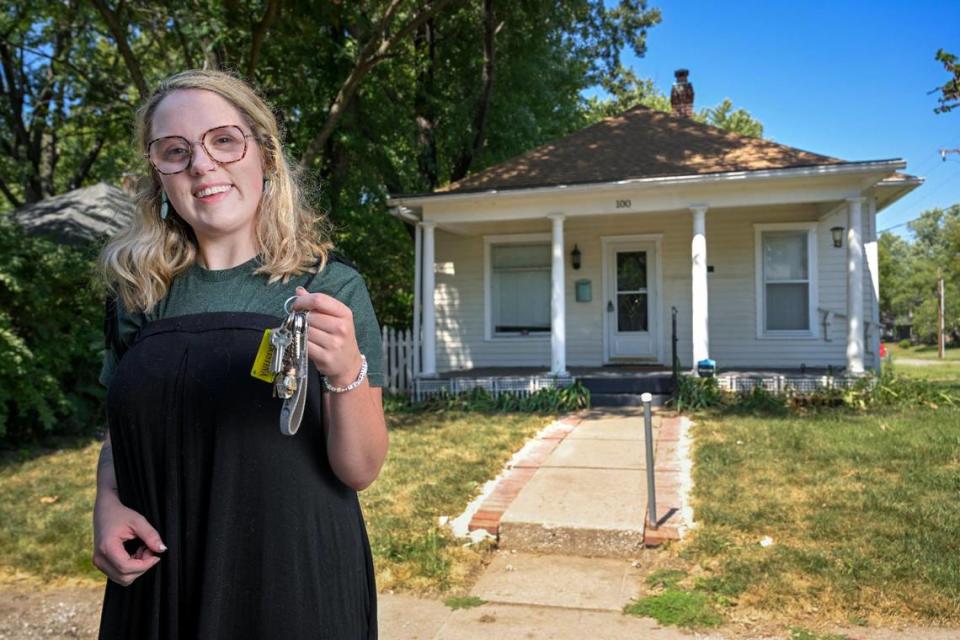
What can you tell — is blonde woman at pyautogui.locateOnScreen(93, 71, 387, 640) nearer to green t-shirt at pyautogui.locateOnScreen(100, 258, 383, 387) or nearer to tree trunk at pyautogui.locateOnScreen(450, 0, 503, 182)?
green t-shirt at pyautogui.locateOnScreen(100, 258, 383, 387)

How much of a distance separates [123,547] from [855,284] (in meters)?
10.9

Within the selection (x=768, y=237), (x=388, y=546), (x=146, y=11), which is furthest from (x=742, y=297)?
(x=146, y=11)

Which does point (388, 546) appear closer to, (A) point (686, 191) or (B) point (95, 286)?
(B) point (95, 286)

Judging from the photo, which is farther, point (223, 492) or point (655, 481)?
point (655, 481)

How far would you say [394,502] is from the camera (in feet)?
18.5

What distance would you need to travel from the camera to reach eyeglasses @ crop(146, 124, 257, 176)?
56.6 inches

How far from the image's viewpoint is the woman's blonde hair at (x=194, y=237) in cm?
148

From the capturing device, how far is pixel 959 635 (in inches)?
135

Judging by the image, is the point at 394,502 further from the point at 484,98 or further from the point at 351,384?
the point at 484,98

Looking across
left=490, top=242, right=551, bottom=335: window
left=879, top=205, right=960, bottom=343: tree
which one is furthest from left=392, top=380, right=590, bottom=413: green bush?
left=879, top=205, right=960, bottom=343: tree

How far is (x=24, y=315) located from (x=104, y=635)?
7982 millimetres

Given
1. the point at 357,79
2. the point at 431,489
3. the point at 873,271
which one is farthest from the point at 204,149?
Result: the point at 873,271

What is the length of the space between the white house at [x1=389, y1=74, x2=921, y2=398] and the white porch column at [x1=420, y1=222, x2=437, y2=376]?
0.08 feet

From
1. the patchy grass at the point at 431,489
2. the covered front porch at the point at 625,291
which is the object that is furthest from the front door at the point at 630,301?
the patchy grass at the point at 431,489
